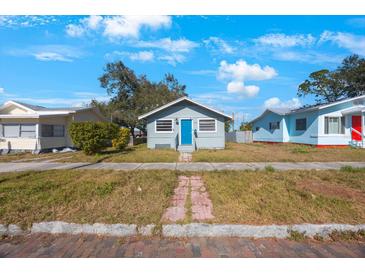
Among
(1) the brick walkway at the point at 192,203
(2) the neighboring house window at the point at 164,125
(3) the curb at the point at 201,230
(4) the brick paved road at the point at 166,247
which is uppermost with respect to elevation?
(2) the neighboring house window at the point at 164,125

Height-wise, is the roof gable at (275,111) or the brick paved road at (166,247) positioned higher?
the roof gable at (275,111)

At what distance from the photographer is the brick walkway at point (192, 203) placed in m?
3.53

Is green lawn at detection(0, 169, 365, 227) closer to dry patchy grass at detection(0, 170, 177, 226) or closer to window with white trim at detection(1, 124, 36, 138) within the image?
dry patchy grass at detection(0, 170, 177, 226)

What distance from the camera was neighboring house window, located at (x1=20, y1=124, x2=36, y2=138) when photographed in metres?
14.6

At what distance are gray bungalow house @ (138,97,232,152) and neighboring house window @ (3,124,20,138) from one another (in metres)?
9.11

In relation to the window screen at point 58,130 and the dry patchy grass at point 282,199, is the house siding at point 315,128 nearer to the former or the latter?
the dry patchy grass at point 282,199

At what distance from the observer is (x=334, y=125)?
1538 cm

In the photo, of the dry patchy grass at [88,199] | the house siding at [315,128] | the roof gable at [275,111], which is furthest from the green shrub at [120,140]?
the house siding at [315,128]

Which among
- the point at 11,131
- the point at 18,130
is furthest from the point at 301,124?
the point at 11,131

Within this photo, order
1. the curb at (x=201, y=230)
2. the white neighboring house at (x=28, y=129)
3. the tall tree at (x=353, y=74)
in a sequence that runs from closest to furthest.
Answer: the curb at (x=201, y=230)
the white neighboring house at (x=28, y=129)
the tall tree at (x=353, y=74)

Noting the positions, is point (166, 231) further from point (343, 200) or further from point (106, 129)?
point (106, 129)

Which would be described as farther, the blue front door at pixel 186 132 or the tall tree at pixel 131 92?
the tall tree at pixel 131 92

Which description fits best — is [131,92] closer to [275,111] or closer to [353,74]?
[275,111]

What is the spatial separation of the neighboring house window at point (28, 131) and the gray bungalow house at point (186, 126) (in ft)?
25.4
